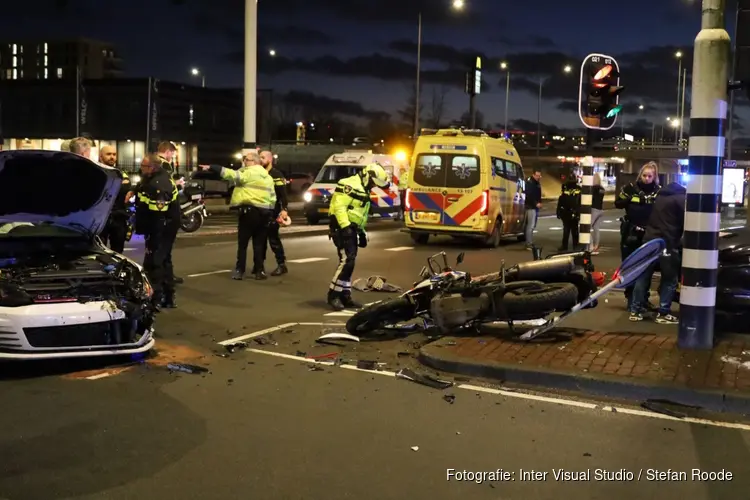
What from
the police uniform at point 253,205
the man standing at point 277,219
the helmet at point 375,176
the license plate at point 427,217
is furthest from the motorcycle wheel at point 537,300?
the license plate at point 427,217

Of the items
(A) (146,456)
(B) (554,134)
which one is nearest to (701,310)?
(A) (146,456)

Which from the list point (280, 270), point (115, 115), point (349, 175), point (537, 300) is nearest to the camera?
point (537, 300)

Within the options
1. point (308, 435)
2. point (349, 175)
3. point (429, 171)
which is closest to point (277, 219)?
point (429, 171)

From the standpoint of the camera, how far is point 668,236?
841cm

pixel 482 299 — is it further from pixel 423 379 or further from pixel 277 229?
pixel 277 229

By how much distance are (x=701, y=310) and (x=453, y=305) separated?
7.16ft

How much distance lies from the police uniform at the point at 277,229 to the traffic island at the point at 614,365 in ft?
17.8

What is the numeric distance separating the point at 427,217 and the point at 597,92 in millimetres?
8159

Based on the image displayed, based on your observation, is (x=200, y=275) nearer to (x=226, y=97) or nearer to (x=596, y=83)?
(x=596, y=83)

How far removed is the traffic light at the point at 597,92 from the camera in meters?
10.1

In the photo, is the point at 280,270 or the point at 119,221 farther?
the point at 280,270

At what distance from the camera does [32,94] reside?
208 feet

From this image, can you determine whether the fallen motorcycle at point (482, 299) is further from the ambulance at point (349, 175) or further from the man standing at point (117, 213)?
the ambulance at point (349, 175)

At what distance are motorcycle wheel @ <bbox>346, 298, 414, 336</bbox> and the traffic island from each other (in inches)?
21.7
